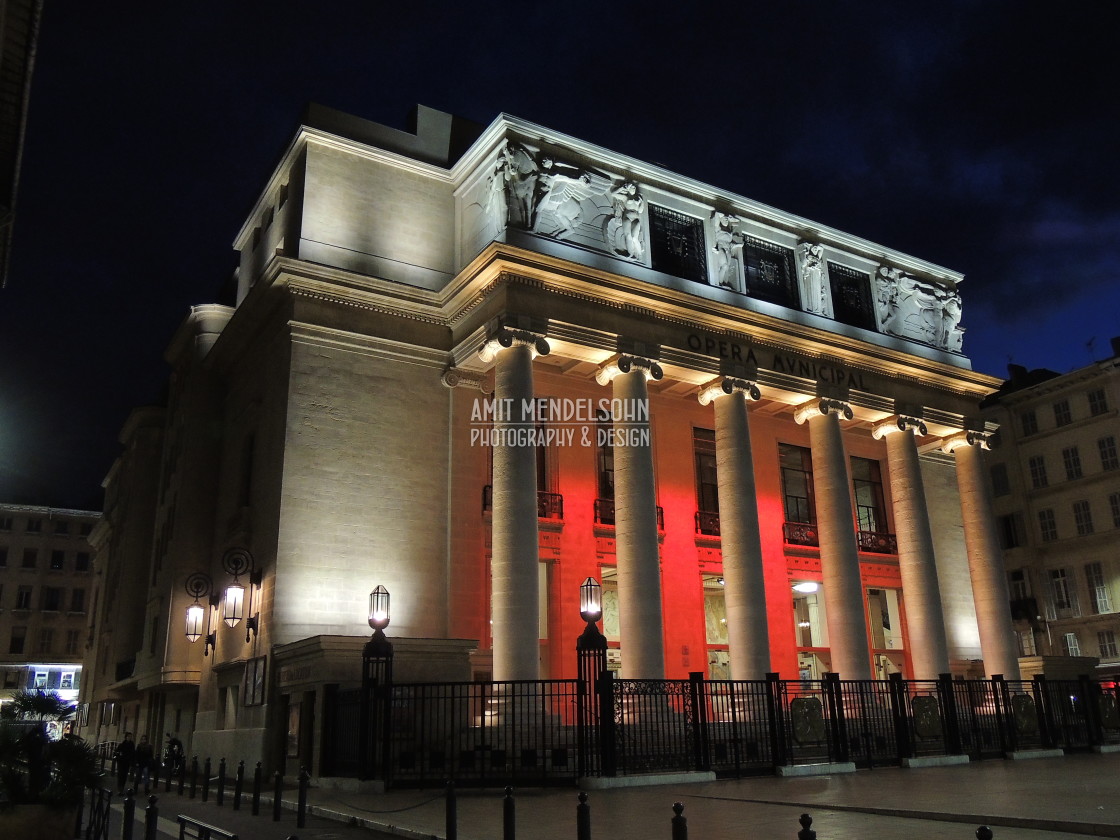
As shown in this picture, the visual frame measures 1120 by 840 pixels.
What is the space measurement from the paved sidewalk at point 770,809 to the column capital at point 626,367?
11361 mm

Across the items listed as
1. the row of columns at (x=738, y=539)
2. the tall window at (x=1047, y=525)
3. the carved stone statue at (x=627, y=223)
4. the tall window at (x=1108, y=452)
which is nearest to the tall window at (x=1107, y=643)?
the tall window at (x=1047, y=525)

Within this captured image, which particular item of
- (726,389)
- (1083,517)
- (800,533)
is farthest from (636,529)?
(1083,517)

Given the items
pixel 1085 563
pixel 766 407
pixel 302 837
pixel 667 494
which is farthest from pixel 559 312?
pixel 1085 563

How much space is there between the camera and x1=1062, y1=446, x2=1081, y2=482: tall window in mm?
45125

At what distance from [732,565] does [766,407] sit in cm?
859

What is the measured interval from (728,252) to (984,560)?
521 inches

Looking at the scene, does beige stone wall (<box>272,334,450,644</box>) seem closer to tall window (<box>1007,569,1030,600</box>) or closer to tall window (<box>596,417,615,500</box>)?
tall window (<box>596,417,615,500</box>)

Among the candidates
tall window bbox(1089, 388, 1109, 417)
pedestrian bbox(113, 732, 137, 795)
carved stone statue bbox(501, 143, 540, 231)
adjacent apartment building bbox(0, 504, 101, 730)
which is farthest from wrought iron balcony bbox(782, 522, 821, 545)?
adjacent apartment building bbox(0, 504, 101, 730)

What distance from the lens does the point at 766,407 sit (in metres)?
32.4

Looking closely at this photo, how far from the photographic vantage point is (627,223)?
27047 millimetres

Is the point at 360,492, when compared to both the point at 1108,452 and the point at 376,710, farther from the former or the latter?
the point at 1108,452

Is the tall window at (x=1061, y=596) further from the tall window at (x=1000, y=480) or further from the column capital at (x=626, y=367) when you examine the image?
the column capital at (x=626, y=367)

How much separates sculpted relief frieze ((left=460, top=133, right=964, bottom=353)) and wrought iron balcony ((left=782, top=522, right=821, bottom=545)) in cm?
689

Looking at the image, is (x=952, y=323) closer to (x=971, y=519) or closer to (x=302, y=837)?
(x=971, y=519)
